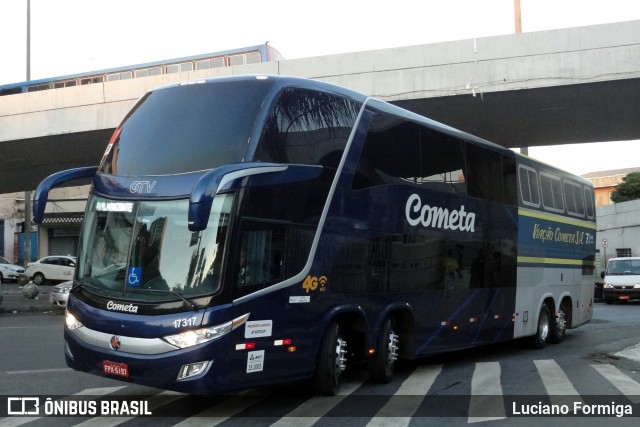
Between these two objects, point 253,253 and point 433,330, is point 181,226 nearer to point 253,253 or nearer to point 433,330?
point 253,253

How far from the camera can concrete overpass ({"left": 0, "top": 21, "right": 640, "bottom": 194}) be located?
62.1ft

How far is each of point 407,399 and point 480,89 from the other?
528 inches

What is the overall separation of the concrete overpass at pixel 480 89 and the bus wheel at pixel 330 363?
13.4m

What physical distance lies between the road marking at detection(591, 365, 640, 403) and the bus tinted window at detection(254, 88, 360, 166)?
486 centimetres

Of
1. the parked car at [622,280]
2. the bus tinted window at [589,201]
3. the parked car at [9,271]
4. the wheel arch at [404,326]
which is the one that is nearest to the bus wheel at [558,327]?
the bus tinted window at [589,201]

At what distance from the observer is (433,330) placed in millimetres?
10297

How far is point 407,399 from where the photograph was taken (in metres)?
8.35

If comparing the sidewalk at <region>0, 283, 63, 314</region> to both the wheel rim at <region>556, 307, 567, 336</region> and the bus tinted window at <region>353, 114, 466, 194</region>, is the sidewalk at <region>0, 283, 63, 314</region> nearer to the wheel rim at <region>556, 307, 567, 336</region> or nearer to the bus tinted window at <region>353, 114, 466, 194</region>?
the bus tinted window at <region>353, 114, 466, 194</region>

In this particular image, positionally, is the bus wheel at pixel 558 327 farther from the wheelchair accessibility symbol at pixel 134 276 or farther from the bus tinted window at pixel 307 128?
the wheelchair accessibility symbol at pixel 134 276

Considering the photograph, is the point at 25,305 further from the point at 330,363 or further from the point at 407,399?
the point at 407,399

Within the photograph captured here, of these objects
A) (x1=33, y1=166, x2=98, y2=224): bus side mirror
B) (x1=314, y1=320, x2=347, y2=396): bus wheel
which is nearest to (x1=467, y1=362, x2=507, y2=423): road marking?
(x1=314, y1=320, x2=347, y2=396): bus wheel

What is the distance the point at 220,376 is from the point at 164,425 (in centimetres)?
79

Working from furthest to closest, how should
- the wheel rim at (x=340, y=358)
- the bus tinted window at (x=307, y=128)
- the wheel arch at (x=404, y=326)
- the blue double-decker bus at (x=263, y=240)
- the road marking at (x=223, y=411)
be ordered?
1. the wheel arch at (x=404, y=326)
2. the wheel rim at (x=340, y=358)
3. the bus tinted window at (x=307, y=128)
4. the road marking at (x=223, y=411)
5. the blue double-decker bus at (x=263, y=240)

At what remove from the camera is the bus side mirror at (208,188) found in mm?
6121
